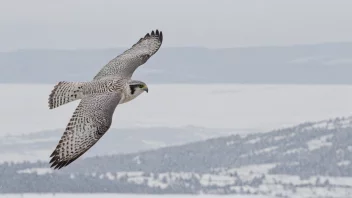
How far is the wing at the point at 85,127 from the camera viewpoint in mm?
24109

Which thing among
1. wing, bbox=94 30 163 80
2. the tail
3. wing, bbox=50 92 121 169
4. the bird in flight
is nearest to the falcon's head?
the bird in flight

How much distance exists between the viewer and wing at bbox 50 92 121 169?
79.1 ft

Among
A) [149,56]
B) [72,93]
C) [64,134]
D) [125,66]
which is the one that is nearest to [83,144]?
[64,134]

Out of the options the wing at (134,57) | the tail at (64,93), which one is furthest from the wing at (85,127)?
the wing at (134,57)

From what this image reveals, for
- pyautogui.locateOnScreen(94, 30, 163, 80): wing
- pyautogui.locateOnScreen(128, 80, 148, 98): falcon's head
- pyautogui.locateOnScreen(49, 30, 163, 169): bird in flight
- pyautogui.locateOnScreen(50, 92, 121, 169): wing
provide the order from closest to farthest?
pyautogui.locateOnScreen(50, 92, 121, 169): wing < pyautogui.locateOnScreen(49, 30, 163, 169): bird in flight < pyautogui.locateOnScreen(128, 80, 148, 98): falcon's head < pyautogui.locateOnScreen(94, 30, 163, 80): wing

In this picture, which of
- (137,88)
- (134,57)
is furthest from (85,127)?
(134,57)

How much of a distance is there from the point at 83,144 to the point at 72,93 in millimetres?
2853

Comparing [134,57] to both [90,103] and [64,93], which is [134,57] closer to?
[64,93]

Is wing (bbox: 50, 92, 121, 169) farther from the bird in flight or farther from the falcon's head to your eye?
the falcon's head

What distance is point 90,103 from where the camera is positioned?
26.4 metres

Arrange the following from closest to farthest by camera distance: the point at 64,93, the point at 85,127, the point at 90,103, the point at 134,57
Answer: the point at 85,127
the point at 90,103
the point at 64,93
the point at 134,57

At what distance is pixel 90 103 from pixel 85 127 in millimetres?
1073

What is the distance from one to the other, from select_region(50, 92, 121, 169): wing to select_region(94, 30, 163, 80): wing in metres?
3.44

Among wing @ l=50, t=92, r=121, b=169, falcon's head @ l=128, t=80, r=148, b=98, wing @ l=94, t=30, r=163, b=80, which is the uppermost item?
falcon's head @ l=128, t=80, r=148, b=98
